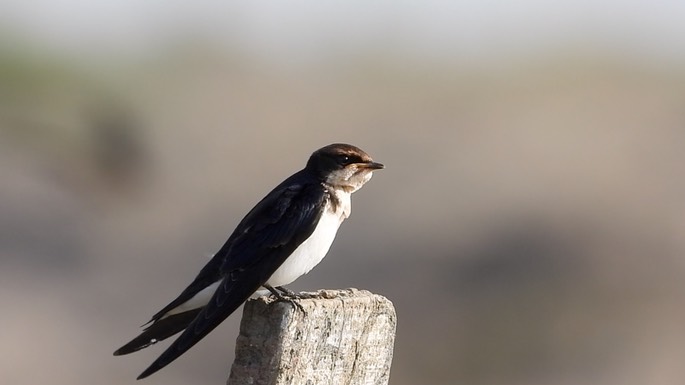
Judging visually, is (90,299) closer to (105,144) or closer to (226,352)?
(226,352)

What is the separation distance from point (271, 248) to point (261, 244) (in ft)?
0.14

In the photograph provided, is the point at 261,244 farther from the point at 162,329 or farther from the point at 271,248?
the point at 162,329

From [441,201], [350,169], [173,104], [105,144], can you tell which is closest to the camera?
[350,169]

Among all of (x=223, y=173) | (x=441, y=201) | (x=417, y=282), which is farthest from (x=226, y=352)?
(x=223, y=173)

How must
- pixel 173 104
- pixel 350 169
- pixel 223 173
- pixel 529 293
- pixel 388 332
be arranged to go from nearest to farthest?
1. pixel 388 332
2. pixel 350 169
3. pixel 529 293
4. pixel 223 173
5. pixel 173 104

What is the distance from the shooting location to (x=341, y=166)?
617cm

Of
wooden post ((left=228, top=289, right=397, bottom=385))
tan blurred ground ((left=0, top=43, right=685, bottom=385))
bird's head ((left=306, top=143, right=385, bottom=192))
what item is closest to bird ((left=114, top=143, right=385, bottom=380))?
bird's head ((left=306, top=143, right=385, bottom=192))

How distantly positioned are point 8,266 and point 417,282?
12.7ft

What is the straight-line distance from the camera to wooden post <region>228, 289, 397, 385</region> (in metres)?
4.08

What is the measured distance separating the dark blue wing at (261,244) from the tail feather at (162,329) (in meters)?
0.19

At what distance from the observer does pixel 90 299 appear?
13.0 metres

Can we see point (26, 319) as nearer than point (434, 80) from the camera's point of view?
Yes

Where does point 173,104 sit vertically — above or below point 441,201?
above

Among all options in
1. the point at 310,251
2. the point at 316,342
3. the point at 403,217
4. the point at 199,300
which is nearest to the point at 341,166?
the point at 310,251
